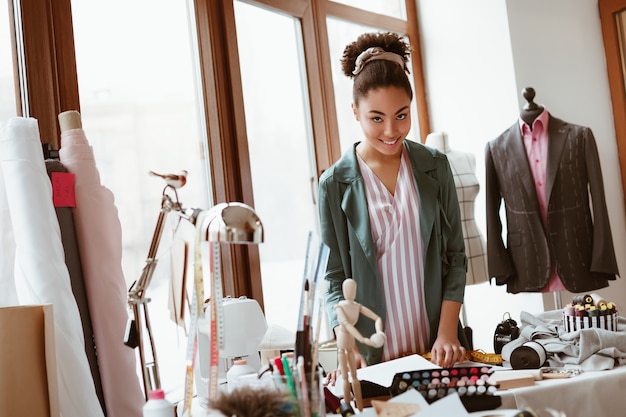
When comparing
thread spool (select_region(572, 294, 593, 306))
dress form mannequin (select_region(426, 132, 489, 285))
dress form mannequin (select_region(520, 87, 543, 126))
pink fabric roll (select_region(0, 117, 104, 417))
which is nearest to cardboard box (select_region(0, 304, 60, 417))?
pink fabric roll (select_region(0, 117, 104, 417))

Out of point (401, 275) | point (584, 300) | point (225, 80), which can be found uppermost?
point (225, 80)

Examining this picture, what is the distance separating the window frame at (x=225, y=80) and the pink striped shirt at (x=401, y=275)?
0.95 m

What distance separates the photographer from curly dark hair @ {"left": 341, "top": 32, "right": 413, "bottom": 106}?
1903 millimetres

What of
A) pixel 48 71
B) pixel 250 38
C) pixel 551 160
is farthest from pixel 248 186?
pixel 551 160

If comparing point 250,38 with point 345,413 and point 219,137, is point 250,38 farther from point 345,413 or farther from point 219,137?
point 345,413

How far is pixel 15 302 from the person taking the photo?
1590mm

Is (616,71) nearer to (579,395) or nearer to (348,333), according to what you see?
(579,395)

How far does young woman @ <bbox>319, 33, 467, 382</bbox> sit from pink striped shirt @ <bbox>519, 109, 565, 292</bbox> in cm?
172

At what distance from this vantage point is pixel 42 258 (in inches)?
60.9

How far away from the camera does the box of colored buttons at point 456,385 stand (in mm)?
1270

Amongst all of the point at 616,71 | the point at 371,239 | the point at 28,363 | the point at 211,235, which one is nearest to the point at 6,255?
the point at 28,363

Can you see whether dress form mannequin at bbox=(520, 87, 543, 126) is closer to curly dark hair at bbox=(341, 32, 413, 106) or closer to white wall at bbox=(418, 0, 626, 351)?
white wall at bbox=(418, 0, 626, 351)

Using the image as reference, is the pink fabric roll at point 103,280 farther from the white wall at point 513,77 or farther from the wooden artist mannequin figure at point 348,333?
the white wall at point 513,77

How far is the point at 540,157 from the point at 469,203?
1.39ft
